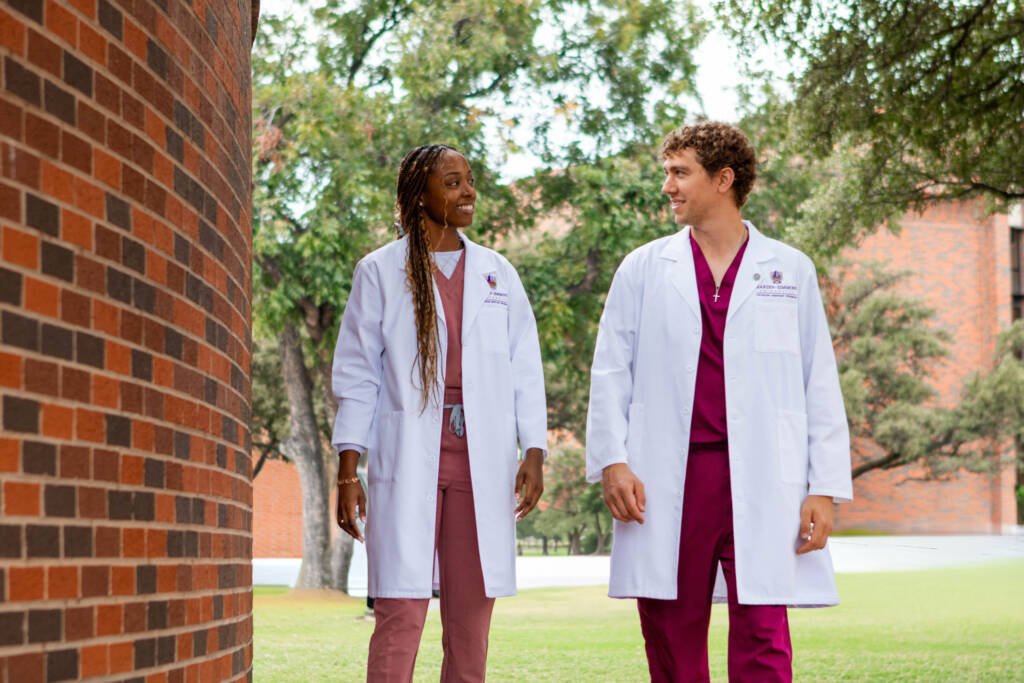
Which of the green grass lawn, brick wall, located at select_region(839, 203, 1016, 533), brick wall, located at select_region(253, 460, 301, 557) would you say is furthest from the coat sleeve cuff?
brick wall, located at select_region(839, 203, 1016, 533)

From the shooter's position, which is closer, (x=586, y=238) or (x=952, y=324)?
(x=586, y=238)

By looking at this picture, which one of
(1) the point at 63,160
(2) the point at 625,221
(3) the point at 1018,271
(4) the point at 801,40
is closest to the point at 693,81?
(2) the point at 625,221

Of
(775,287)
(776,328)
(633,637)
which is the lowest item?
(633,637)

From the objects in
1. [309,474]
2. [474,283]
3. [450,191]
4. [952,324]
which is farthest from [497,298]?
[952,324]

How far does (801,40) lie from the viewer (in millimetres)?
12312

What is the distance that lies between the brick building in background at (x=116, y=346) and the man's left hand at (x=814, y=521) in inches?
72.6

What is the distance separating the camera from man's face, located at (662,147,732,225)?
4727 millimetres

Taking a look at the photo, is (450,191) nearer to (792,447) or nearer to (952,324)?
(792,447)

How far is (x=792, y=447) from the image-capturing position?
451 centimetres

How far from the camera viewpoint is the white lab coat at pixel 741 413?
4.42 metres

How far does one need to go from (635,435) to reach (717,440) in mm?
273

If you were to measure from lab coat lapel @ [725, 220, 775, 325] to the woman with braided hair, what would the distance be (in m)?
0.74

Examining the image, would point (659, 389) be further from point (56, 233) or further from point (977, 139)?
point (977, 139)

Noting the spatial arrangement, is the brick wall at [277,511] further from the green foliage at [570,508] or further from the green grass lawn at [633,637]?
the green grass lawn at [633,637]
